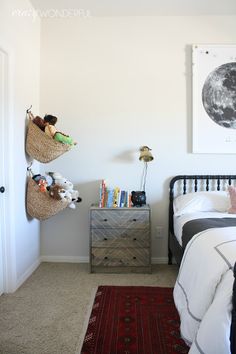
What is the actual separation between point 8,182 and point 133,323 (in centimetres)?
143

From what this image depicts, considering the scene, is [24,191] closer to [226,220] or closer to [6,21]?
[6,21]

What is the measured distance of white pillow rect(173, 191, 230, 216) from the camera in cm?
262

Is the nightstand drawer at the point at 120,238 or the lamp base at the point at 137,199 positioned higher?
the lamp base at the point at 137,199

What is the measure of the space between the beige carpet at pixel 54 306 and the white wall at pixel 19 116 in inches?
7.6

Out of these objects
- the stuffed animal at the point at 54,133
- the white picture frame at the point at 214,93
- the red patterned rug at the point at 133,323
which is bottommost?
the red patterned rug at the point at 133,323

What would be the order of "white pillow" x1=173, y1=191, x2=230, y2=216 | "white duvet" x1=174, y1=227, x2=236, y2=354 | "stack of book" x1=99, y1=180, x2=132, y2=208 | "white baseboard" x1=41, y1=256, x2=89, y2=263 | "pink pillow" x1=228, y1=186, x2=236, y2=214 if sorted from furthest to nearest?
"white baseboard" x1=41, y1=256, x2=89, y2=263
"stack of book" x1=99, y1=180, x2=132, y2=208
"white pillow" x1=173, y1=191, x2=230, y2=216
"pink pillow" x1=228, y1=186, x2=236, y2=214
"white duvet" x1=174, y1=227, x2=236, y2=354

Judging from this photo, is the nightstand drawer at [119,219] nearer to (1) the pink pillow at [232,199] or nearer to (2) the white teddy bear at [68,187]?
(2) the white teddy bear at [68,187]

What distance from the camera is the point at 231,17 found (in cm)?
290

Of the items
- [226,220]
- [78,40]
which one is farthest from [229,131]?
[78,40]

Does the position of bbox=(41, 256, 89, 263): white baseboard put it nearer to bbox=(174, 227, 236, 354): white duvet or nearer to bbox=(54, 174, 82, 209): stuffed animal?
bbox=(54, 174, 82, 209): stuffed animal

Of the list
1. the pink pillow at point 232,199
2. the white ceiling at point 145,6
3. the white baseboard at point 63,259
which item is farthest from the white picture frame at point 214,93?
the white baseboard at point 63,259

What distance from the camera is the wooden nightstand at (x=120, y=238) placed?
8.78 feet

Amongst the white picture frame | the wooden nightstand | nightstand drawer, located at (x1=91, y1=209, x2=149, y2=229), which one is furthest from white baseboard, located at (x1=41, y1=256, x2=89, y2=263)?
the white picture frame

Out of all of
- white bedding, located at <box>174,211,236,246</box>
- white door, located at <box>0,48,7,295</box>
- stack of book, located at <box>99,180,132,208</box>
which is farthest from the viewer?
stack of book, located at <box>99,180,132,208</box>
